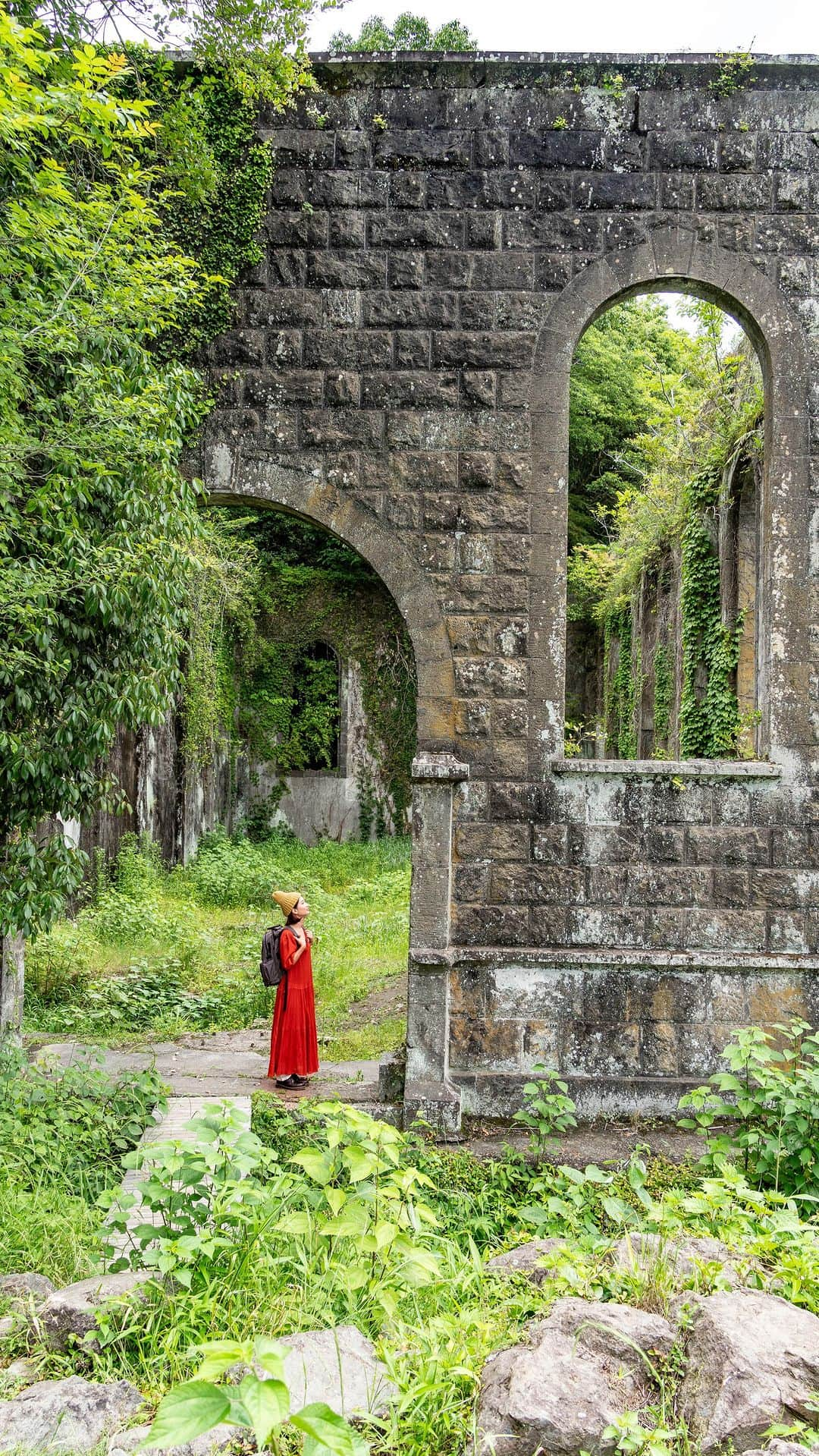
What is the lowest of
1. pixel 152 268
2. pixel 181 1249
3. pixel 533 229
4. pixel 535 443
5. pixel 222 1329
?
pixel 222 1329

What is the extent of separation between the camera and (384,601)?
17.6 meters

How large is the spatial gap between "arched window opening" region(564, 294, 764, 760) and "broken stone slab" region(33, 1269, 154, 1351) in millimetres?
3493

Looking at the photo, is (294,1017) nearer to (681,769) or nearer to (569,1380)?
(681,769)

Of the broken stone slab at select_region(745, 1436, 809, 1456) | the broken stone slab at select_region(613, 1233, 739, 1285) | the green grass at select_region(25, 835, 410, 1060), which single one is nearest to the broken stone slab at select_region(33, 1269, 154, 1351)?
the broken stone slab at select_region(613, 1233, 739, 1285)

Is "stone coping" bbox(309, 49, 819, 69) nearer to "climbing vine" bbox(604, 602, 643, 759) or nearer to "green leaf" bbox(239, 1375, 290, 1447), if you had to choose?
"green leaf" bbox(239, 1375, 290, 1447)

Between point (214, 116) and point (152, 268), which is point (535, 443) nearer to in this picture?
point (152, 268)

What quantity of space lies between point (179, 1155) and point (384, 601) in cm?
1480

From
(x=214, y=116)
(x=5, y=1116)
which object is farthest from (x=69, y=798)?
(x=214, y=116)

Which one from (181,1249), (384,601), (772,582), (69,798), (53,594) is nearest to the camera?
(181,1249)

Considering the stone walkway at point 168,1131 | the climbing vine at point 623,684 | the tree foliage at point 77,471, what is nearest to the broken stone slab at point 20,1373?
the stone walkway at point 168,1131

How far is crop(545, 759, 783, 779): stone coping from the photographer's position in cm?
546

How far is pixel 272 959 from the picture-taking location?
6547mm

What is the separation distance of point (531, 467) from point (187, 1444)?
475 cm

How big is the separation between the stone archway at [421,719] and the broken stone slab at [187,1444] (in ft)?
9.26
